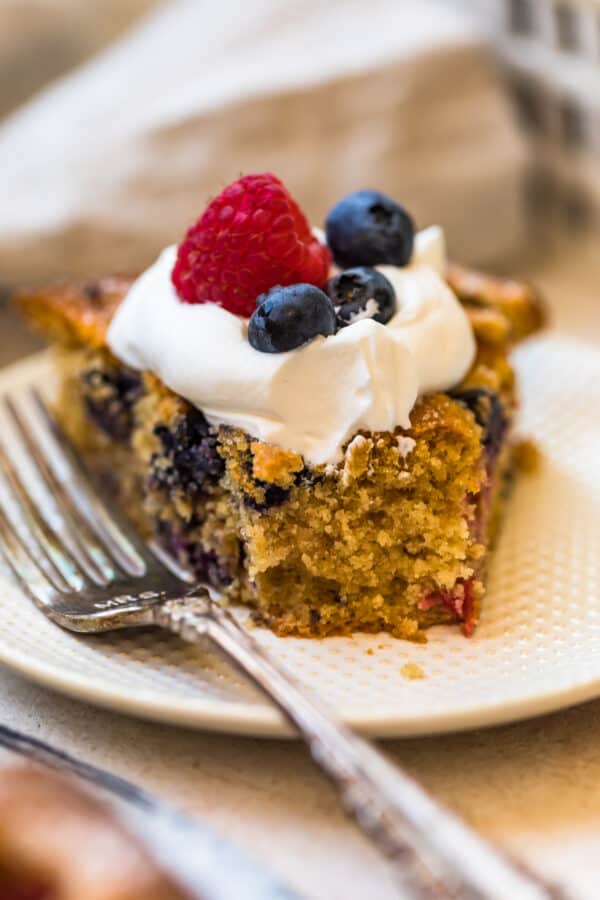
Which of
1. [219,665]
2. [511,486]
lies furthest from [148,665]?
[511,486]

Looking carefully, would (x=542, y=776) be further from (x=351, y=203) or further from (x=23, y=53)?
(x=23, y=53)

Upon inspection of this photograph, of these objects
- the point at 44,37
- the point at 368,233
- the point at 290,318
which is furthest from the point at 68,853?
the point at 44,37

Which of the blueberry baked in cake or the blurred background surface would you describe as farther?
the blurred background surface

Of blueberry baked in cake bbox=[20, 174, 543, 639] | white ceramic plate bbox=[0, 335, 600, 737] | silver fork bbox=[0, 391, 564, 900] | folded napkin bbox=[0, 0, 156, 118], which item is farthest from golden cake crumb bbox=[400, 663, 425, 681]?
folded napkin bbox=[0, 0, 156, 118]

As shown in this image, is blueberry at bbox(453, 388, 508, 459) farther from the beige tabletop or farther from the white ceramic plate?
the beige tabletop

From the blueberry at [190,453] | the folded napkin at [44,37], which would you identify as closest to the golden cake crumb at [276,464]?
the blueberry at [190,453]

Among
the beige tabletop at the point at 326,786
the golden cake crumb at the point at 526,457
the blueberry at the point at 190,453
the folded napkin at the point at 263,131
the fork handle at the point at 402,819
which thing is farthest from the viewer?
the folded napkin at the point at 263,131

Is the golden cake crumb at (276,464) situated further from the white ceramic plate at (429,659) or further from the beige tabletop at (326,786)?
the beige tabletop at (326,786)
